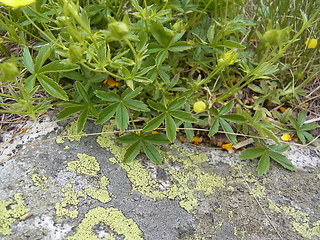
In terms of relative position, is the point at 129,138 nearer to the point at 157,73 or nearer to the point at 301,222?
the point at 157,73

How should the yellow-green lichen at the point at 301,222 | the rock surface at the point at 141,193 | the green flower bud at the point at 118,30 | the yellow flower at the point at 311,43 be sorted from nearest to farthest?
1. the green flower bud at the point at 118,30
2. the rock surface at the point at 141,193
3. the yellow-green lichen at the point at 301,222
4. the yellow flower at the point at 311,43

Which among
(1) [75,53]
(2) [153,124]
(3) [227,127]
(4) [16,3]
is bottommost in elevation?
(3) [227,127]

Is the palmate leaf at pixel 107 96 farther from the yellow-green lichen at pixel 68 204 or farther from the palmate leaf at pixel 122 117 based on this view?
the yellow-green lichen at pixel 68 204

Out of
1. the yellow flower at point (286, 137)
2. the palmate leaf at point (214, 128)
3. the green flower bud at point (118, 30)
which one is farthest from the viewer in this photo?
the yellow flower at point (286, 137)

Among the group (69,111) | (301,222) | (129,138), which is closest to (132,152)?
(129,138)

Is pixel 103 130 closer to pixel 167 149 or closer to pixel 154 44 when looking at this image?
pixel 167 149

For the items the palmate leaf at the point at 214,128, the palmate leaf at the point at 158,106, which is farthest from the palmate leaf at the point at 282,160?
the palmate leaf at the point at 158,106

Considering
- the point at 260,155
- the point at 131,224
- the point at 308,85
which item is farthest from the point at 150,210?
the point at 308,85

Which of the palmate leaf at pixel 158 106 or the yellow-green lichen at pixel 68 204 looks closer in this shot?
the yellow-green lichen at pixel 68 204

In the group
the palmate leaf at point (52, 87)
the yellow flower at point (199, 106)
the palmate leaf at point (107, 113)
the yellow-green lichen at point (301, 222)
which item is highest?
the palmate leaf at point (52, 87)

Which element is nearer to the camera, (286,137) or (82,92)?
(82,92)
